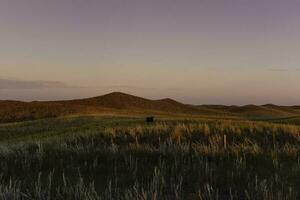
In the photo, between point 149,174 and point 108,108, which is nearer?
point 149,174

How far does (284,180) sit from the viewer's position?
6.88m

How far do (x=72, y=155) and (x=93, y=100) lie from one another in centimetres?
7369

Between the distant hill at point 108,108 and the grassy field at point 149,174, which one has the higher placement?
the distant hill at point 108,108

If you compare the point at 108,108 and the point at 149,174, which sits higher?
the point at 108,108

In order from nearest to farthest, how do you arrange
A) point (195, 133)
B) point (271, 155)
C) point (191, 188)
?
point (191, 188) → point (271, 155) → point (195, 133)

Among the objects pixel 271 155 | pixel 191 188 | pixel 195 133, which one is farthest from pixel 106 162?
pixel 195 133

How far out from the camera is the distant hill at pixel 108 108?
57.9m

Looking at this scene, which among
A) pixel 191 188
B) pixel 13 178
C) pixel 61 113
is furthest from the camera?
pixel 61 113

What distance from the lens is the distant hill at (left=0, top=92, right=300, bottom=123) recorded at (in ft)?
190

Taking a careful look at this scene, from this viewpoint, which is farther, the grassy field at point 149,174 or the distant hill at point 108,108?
the distant hill at point 108,108

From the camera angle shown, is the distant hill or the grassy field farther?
the distant hill

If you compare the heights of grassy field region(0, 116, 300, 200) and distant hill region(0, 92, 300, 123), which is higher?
distant hill region(0, 92, 300, 123)

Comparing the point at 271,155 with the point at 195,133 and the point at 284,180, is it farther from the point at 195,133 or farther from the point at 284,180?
the point at 195,133

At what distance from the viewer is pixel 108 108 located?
66062 millimetres
